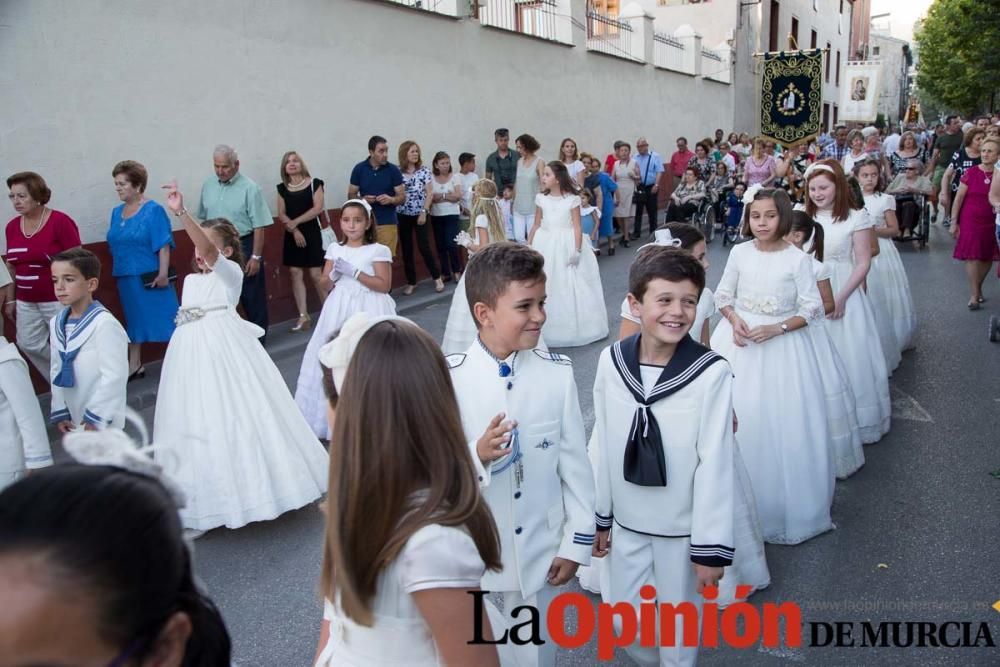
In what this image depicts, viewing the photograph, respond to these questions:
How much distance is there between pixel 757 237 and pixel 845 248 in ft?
6.06

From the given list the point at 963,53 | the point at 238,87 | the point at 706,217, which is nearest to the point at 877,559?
the point at 238,87

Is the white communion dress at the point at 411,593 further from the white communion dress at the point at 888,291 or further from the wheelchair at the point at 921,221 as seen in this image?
the wheelchair at the point at 921,221

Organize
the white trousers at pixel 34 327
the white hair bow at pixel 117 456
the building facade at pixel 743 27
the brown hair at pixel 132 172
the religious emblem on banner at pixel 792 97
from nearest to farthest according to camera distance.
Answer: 1. the white hair bow at pixel 117 456
2. the white trousers at pixel 34 327
3. the brown hair at pixel 132 172
4. the religious emblem on banner at pixel 792 97
5. the building facade at pixel 743 27

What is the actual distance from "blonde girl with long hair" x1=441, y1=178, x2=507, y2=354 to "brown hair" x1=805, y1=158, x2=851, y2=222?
2.85 metres

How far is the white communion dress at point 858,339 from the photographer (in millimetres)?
5629

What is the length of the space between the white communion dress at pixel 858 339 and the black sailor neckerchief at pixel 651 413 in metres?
3.07

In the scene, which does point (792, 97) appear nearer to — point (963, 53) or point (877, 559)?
point (877, 559)

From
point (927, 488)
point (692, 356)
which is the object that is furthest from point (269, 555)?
point (927, 488)

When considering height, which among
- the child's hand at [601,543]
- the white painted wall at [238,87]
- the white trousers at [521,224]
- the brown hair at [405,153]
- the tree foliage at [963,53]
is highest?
the tree foliage at [963,53]

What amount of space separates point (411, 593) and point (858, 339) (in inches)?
191

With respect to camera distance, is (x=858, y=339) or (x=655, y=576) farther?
(x=858, y=339)

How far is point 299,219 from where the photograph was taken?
9.38 meters

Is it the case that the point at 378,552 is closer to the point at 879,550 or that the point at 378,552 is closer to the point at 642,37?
the point at 879,550

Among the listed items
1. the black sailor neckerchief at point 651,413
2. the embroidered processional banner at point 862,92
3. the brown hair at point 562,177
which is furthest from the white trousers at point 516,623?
the embroidered processional banner at point 862,92
